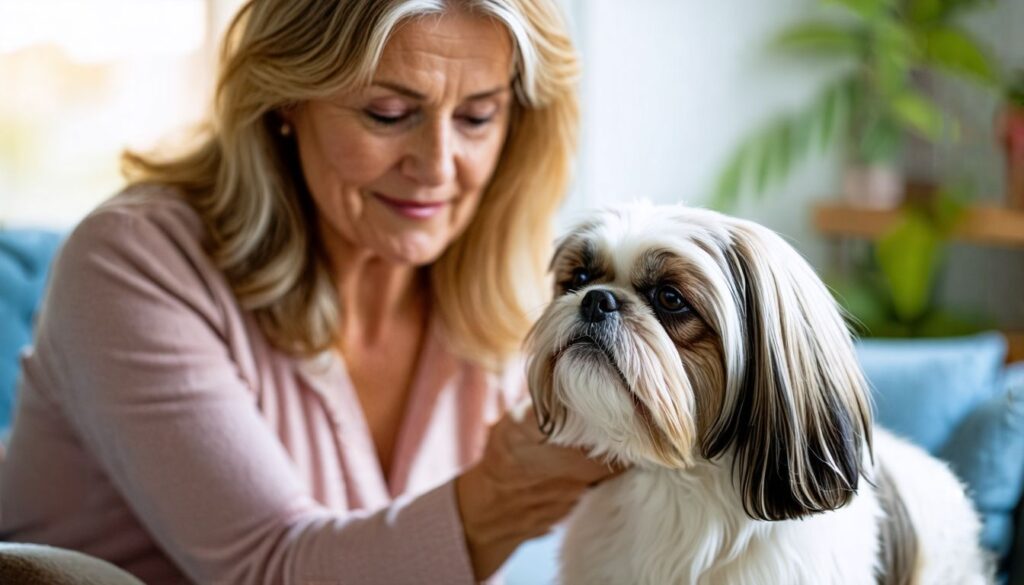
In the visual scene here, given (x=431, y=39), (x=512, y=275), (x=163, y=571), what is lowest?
(x=163, y=571)

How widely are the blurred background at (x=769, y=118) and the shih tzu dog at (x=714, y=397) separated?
200 cm

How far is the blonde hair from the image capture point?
5.07ft

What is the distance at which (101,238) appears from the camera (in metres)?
1.62

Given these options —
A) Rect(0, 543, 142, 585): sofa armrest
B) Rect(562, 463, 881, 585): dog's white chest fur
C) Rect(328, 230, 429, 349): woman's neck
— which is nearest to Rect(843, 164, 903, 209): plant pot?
Rect(328, 230, 429, 349): woman's neck

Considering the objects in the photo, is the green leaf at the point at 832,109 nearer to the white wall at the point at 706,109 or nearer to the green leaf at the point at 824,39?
the green leaf at the point at 824,39

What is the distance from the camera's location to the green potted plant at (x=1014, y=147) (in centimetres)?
315

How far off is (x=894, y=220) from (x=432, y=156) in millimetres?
2308

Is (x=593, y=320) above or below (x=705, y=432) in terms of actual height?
above

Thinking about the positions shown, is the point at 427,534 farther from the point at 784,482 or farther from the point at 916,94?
the point at 916,94

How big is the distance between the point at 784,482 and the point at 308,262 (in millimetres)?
871

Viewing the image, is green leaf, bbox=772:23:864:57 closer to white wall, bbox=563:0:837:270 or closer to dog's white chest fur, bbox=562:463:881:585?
white wall, bbox=563:0:837:270

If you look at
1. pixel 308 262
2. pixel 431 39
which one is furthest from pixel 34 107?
pixel 431 39

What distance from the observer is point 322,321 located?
1.78m

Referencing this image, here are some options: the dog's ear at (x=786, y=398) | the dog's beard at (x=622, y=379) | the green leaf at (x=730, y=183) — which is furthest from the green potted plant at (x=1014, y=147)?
the dog's beard at (x=622, y=379)
